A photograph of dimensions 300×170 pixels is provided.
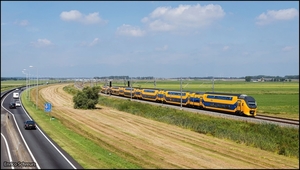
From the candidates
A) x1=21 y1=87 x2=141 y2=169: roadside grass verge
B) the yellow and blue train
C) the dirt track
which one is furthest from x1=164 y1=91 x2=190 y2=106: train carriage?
x1=21 y1=87 x2=141 y2=169: roadside grass verge

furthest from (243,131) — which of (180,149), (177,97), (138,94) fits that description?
(138,94)

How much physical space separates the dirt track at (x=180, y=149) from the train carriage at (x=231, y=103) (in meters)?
9.56

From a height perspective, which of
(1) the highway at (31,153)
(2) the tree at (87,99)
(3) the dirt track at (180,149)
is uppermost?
(2) the tree at (87,99)

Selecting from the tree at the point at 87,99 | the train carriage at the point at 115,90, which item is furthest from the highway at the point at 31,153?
the train carriage at the point at 115,90

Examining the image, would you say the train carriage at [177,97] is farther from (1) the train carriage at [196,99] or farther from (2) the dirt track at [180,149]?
(2) the dirt track at [180,149]

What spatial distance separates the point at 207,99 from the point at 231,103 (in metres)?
8.54

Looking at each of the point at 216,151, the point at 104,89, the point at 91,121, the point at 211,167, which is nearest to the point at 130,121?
the point at 91,121

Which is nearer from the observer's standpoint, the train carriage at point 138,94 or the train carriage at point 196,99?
the train carriage at point 196,99

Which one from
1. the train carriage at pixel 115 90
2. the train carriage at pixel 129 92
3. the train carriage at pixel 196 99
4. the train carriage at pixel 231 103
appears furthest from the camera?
the train carriage at pixel 115 90

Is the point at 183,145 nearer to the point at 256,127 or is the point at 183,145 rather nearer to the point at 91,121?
the point at 256,127

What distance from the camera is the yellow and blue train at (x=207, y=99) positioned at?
169ft

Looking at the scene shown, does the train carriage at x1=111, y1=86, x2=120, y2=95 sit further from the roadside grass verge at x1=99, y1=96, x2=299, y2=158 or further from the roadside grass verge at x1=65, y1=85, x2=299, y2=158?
the roadside grass verge at x1=65, y1=85, x2=299, y2=158

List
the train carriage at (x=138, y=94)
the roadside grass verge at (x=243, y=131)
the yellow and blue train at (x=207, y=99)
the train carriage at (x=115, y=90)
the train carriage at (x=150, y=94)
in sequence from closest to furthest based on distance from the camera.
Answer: the roadside grass verge at (x=243, y=131) → the yellow and blue train at (x=207, y=99) → the train carriage at (x=150, y=94) → the train carriage at (x=138, y=94) → the train carriage at (x=115, y=90)

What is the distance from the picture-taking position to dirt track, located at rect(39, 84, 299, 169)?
1243 inches
